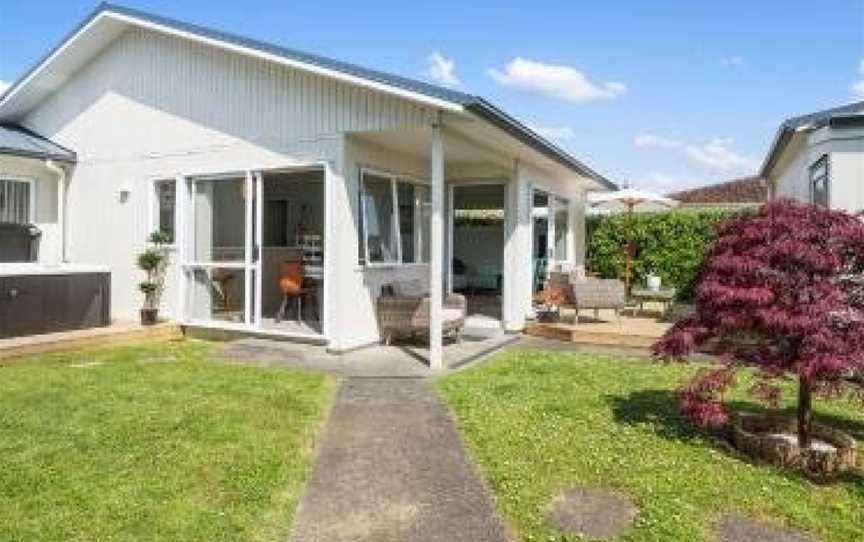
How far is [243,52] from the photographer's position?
34.4 ft

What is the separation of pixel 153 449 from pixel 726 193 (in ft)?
109

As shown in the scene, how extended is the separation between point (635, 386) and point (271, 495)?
518cm

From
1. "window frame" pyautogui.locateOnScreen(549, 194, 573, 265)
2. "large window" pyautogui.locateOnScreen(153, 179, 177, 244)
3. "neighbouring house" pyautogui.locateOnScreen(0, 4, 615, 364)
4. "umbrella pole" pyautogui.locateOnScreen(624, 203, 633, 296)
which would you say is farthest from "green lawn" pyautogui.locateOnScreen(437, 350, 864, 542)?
"umbrella pole" pyautogui.locateOnScreen(624, 203, 633, 296)

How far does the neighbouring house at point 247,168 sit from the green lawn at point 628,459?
2096 mm

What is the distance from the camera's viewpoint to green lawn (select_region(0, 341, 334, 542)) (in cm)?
438

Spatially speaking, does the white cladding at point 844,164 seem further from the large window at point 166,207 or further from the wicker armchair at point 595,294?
the large window at point 166,207

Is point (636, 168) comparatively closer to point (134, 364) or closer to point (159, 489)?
point (134, 364)

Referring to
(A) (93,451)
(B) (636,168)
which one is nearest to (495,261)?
(A) (93,451)

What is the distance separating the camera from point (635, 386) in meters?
8.58

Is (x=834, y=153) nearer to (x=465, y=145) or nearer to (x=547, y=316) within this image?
(x=465, y=145)

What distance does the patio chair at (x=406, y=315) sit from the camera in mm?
10641

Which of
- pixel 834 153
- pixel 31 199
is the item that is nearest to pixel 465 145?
pixel 834 153

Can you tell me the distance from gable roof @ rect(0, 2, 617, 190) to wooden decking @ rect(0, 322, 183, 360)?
473 cm

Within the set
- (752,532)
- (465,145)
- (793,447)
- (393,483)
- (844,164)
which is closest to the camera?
(752,532)
